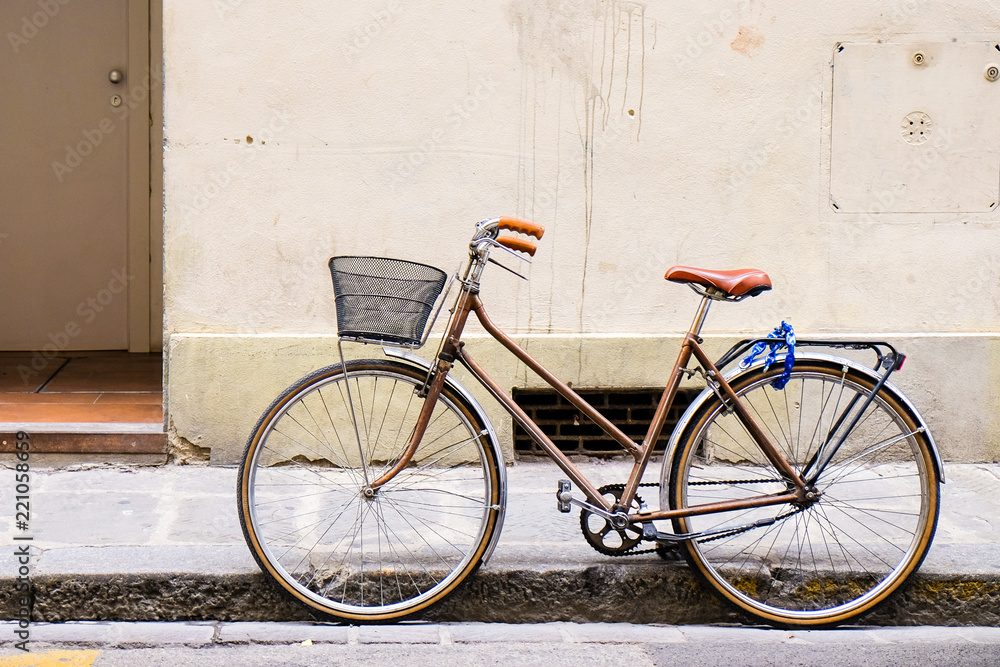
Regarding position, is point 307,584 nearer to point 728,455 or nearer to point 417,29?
point 728,455

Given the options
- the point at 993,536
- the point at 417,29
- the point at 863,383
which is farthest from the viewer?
the point at 417,29

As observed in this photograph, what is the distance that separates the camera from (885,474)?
4.47m

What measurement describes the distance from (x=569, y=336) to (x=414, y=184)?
0.97m

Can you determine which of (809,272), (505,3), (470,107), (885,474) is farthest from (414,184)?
(885,474)

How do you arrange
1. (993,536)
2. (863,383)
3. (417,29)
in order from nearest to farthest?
(863,383) → (993,536) → (417,29)

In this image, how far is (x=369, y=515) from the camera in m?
3.68

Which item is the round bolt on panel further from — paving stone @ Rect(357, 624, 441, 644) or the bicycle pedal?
paving stone @ Rect(357, 624, 441, 644)

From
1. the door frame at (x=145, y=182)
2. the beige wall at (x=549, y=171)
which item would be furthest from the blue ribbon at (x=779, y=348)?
the door frame at (x=145, y=182)

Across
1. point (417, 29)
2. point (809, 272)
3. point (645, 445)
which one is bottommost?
point (645, 445)

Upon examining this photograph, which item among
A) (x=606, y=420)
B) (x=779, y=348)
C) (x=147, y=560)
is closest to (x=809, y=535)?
(x=779, y=348)

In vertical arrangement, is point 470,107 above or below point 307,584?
above
